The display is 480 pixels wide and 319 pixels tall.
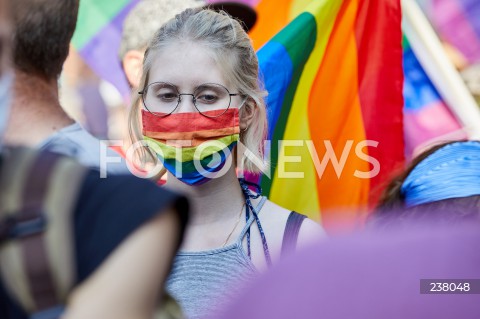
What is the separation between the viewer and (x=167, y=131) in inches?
102

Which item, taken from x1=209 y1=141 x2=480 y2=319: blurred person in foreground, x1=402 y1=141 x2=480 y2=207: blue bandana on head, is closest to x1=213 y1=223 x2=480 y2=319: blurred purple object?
x1=209 y1=141 x2=480 y2=319: blurred person in foreground

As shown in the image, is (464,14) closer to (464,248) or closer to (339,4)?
(339,4)

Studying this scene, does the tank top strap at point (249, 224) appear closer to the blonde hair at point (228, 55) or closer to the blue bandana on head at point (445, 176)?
the blonde hair at point (228, 55)

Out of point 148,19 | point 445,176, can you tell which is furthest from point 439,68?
point 445,176

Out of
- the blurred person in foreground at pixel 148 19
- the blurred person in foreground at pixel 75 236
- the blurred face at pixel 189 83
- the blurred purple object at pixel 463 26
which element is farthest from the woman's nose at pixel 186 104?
the blurred purple object at pixel 463 26

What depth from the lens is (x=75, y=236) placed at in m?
1.11

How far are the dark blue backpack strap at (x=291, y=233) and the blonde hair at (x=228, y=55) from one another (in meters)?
0.33

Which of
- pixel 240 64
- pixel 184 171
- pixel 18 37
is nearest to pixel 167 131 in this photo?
pixel 184 171

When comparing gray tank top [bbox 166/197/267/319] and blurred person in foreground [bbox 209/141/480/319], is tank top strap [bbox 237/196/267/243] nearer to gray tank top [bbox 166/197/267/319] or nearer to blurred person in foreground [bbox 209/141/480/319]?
gray tank top [bbox 166/197/267/319]

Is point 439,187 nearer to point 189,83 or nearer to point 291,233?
point 291,233

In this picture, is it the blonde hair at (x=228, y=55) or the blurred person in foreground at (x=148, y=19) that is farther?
the blurred person in foreground at (x=148, y=19)

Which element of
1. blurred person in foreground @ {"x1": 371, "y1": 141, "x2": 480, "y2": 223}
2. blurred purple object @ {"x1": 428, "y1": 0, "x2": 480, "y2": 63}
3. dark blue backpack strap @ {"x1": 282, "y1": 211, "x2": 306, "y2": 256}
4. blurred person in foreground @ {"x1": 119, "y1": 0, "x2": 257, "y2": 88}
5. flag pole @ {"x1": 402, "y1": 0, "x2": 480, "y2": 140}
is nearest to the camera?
blurred person in foreground @ {"x1": 371, "y1": 141, "x2": 480, "y2": 223}

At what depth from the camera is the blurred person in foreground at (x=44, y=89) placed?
2160 millimetres

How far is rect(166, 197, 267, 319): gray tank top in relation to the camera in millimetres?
2254
